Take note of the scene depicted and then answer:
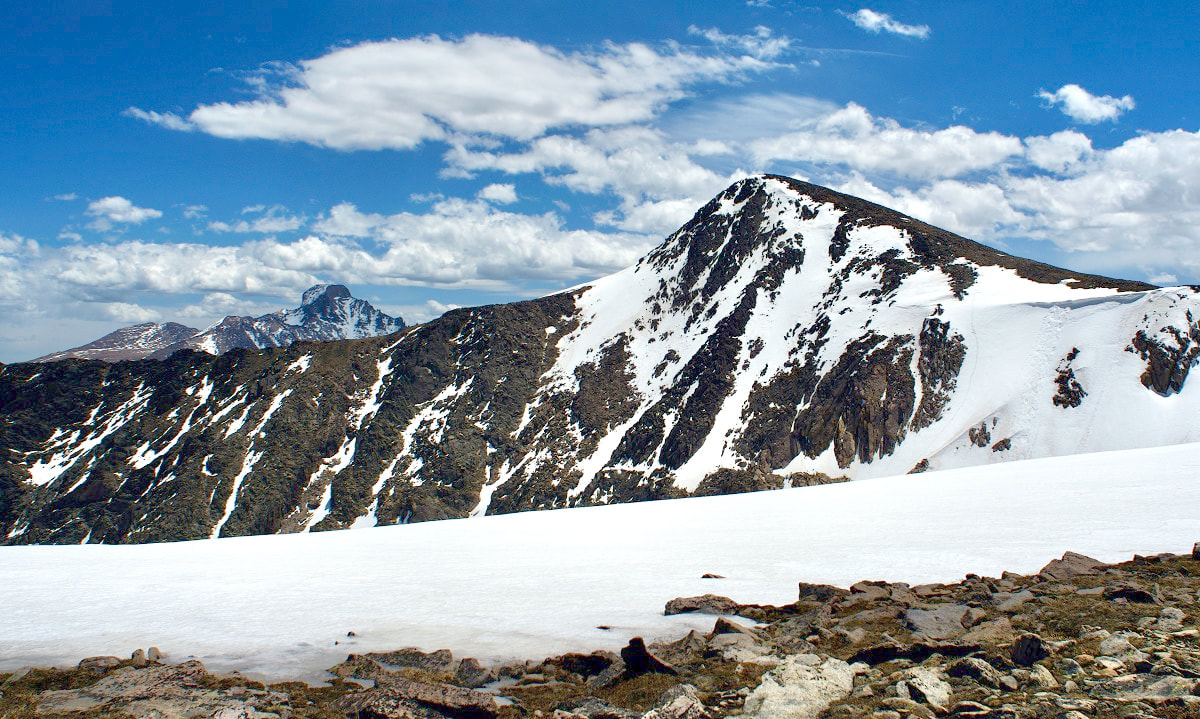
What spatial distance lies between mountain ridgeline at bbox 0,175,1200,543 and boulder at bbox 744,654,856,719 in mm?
62089

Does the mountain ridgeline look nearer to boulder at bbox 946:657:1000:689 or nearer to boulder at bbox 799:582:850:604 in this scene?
boulder at bbox 799:582:850:604

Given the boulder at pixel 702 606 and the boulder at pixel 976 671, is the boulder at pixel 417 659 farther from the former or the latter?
the boulder at pixel 976 671

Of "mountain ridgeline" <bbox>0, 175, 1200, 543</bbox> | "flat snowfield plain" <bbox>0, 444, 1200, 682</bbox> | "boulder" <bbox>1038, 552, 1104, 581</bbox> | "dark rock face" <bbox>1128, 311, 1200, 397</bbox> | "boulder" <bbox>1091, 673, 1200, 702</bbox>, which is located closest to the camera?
"boulder" <bbox>1091, 673, 1200, 702</bbox>

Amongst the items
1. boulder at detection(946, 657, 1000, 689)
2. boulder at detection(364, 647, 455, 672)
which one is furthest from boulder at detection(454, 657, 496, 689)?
boulder at detection(946, 657, 1000, 689)

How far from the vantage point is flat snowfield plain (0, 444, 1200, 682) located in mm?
11156

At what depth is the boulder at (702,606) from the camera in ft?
39.3

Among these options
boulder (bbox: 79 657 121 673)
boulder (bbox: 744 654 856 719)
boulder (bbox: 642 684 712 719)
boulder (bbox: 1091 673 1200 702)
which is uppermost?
boulder (bbox: 1091 673 1200 702)

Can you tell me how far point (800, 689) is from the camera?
7.65 metres

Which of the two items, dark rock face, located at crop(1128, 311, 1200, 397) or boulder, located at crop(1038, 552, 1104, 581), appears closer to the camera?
boulder, located at crop(1038, 552, 1104, 581)

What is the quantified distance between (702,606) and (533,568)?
5523mm

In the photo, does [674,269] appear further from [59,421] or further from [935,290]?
[59,421]

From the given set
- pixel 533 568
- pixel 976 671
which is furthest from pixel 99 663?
pixel 976 671

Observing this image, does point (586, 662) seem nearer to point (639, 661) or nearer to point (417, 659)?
point (639, 661)

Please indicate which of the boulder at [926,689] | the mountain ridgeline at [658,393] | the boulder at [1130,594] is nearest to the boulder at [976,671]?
the boulder at [926,689]
